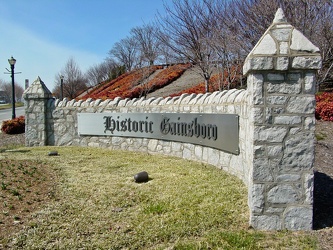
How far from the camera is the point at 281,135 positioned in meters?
3.71

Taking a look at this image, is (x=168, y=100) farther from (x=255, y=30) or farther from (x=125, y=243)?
(x=255, y=30)

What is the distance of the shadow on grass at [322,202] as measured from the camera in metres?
3.87

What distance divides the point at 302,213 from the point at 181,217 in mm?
1392

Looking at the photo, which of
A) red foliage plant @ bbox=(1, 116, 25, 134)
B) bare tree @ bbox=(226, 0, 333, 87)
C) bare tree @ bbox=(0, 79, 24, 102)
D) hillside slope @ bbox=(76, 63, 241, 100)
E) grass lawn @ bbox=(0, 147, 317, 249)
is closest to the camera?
grass lawn @ bbox=(0, 147, 317, 249)

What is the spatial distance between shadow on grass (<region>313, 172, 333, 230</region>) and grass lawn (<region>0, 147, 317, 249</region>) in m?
0.39

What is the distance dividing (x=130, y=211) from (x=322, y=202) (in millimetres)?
2637

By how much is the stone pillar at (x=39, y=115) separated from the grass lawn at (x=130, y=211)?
16.1 ft

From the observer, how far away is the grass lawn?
3.44 meters

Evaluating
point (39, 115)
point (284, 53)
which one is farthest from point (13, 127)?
point (284, 53)

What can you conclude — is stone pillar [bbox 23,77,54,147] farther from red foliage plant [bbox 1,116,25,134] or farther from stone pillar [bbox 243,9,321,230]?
stone pillar [bbox 243,9,321,230]

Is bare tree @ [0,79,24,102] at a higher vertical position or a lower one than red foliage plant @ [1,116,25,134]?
higher

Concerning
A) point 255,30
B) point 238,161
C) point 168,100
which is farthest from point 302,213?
point 255,30

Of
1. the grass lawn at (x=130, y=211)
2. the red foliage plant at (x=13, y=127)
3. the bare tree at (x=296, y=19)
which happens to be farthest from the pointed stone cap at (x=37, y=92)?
the bare tree at (x=296, y=19)

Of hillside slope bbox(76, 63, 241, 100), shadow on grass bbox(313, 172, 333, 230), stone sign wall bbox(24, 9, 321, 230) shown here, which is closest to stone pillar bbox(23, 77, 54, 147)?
shadow on grass bbox(313, 172, 333, 230)
